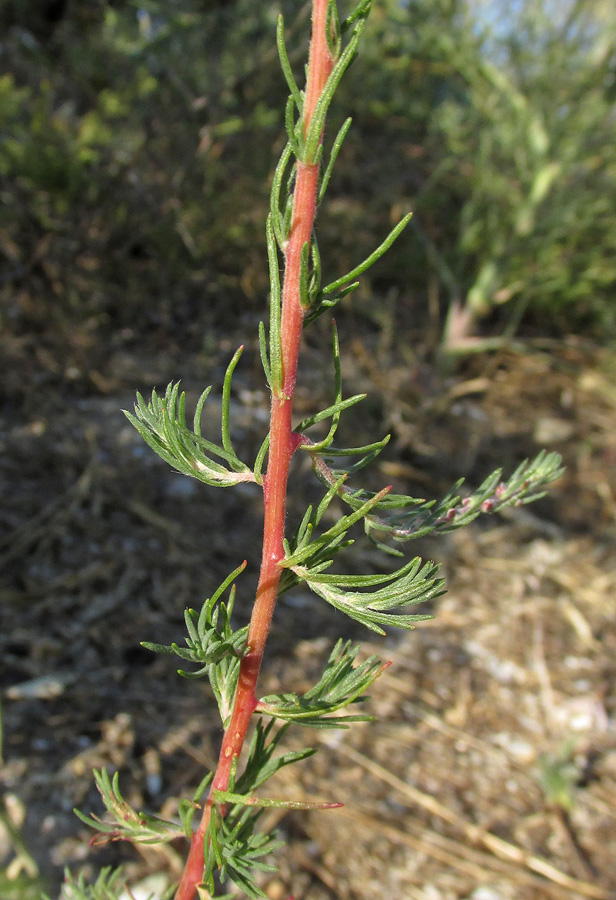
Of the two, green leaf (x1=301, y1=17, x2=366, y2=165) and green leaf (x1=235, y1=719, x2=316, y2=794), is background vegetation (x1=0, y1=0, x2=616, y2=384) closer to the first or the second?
green leaf (x1=301, y1=17, x2=366, y2=165)

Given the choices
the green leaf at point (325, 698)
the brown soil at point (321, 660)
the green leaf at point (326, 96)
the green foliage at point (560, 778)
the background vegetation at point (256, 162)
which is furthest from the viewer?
the background vegetation at point (256, 162)

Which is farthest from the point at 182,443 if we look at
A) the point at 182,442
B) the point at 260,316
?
the point at 260,316

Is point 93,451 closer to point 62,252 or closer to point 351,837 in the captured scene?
point 62,252

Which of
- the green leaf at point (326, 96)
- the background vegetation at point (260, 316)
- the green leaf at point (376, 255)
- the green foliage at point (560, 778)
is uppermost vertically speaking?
the green leaf at point (326, 96)

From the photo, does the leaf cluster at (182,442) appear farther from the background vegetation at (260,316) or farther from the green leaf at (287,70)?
the background vegetation at (260,316)

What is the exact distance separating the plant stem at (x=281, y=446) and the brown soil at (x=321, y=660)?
84 cm

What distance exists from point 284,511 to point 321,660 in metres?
1.38

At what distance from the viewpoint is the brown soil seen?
138cm

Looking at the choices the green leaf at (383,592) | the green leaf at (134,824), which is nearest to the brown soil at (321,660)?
the green leaf at (134,824)

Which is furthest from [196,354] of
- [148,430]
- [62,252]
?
[148,430]

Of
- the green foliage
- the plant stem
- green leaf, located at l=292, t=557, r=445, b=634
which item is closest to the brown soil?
the green foliage

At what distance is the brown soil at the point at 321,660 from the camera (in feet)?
4.51

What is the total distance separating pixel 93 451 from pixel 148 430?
1.68 metres

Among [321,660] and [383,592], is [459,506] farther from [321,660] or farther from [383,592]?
[321,660]
